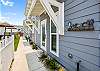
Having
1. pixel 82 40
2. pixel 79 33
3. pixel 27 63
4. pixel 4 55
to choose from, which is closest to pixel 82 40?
pixel 82 40

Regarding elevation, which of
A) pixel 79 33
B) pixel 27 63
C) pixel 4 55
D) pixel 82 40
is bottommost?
pixel 27 63

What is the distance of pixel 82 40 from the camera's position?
3689mm

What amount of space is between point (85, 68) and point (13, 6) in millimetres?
35435

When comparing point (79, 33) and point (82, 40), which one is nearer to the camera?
point (82, 40)

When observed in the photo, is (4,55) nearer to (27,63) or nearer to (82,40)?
(82,40)

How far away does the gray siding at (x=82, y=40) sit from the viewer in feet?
10.1

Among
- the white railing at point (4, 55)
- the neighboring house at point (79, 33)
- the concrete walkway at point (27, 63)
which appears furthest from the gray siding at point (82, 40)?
the white railing at point (4, 55)

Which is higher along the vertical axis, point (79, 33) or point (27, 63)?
point (79, 33)

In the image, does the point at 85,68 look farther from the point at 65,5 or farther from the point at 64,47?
the point at 65,5

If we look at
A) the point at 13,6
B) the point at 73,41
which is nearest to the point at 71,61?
the point at 73,41

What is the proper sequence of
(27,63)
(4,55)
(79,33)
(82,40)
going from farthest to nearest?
(27,63) < (4,55) < (79,33) < (82,40)

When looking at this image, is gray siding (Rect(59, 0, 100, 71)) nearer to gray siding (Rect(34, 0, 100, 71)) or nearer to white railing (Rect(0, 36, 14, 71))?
gray siding (Rect(34, 0, 100, 71))

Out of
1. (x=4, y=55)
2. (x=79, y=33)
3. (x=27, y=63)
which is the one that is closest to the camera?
(x=79, y=33)

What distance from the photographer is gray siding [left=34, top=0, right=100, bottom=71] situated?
308 centimetres
